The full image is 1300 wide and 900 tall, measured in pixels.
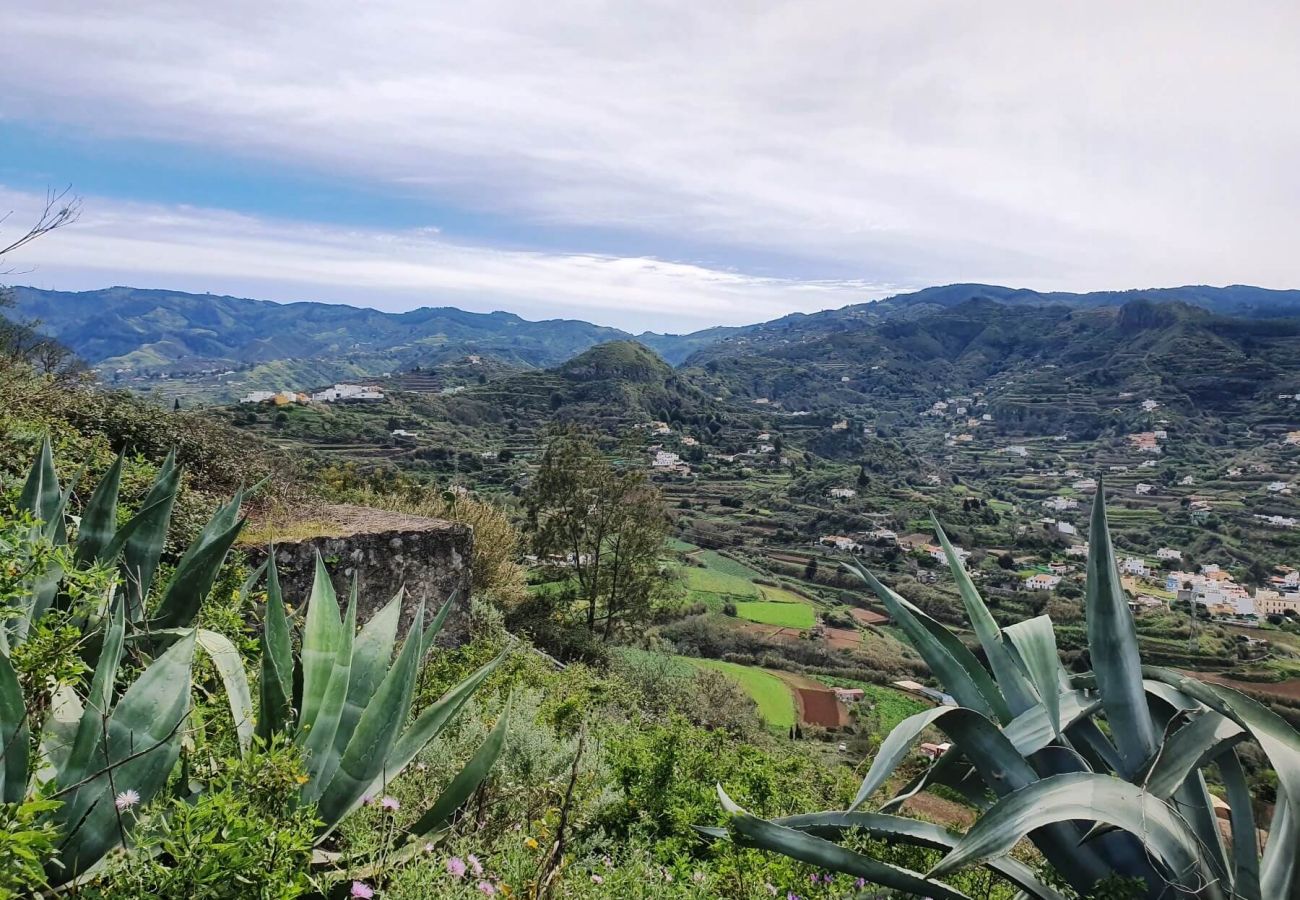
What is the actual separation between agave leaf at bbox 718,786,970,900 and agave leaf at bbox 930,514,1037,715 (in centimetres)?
57

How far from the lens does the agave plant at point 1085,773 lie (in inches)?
57.1

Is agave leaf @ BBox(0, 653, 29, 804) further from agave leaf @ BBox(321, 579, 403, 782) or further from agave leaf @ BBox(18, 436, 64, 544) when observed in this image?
agave leaf @ BBox(18, 436, 64, 544)

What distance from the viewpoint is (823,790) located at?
3959 mm

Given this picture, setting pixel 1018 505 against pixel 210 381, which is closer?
pixel 1018 505

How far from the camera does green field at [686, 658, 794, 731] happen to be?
62.1 feet

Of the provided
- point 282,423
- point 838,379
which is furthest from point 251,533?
point 838,379

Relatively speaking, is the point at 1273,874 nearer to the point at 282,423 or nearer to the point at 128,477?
the point at 128,477

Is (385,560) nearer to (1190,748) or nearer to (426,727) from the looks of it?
(426,727)

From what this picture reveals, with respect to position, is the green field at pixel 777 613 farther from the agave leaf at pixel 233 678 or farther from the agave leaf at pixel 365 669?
the agave leaf at pixel 233 678

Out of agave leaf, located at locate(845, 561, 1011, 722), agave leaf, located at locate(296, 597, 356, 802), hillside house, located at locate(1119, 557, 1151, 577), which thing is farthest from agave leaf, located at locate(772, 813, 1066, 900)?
→ hillside house, located at locate(1119, 557, 1151, 577)

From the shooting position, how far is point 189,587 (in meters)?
2.46

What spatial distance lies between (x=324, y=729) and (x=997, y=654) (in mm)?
1946

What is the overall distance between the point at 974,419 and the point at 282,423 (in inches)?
3854

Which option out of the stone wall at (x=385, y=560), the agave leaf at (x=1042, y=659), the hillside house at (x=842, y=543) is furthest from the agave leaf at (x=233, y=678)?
the hillside house at (x=842, y=543)
